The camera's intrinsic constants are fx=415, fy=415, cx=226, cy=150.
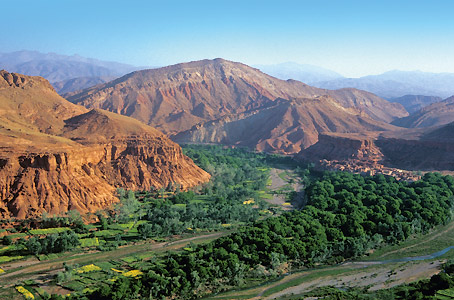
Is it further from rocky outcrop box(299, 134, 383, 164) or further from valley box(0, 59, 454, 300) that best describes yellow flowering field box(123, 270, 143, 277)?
rocky outcrop box(299, 134, 383, 164)

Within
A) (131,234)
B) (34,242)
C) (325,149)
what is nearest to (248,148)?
(325,149)

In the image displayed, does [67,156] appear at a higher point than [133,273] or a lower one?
higher

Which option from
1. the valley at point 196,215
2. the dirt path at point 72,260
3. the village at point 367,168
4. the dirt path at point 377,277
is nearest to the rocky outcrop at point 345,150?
the valley at point 196,215

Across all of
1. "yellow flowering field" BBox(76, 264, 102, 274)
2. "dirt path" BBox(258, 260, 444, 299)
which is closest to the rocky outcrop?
"dirt path" BBox(258, 260, 444, 299)

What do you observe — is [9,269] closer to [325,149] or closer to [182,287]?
[182,287]

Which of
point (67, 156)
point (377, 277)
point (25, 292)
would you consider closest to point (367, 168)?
point (377, 277)

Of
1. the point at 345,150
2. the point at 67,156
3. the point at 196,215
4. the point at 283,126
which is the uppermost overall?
the point at 283,126

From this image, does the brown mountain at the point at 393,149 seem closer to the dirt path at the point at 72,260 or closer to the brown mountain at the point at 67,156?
the brown mountain at the point at 67,156

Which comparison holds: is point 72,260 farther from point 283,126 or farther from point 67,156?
point 283,126
